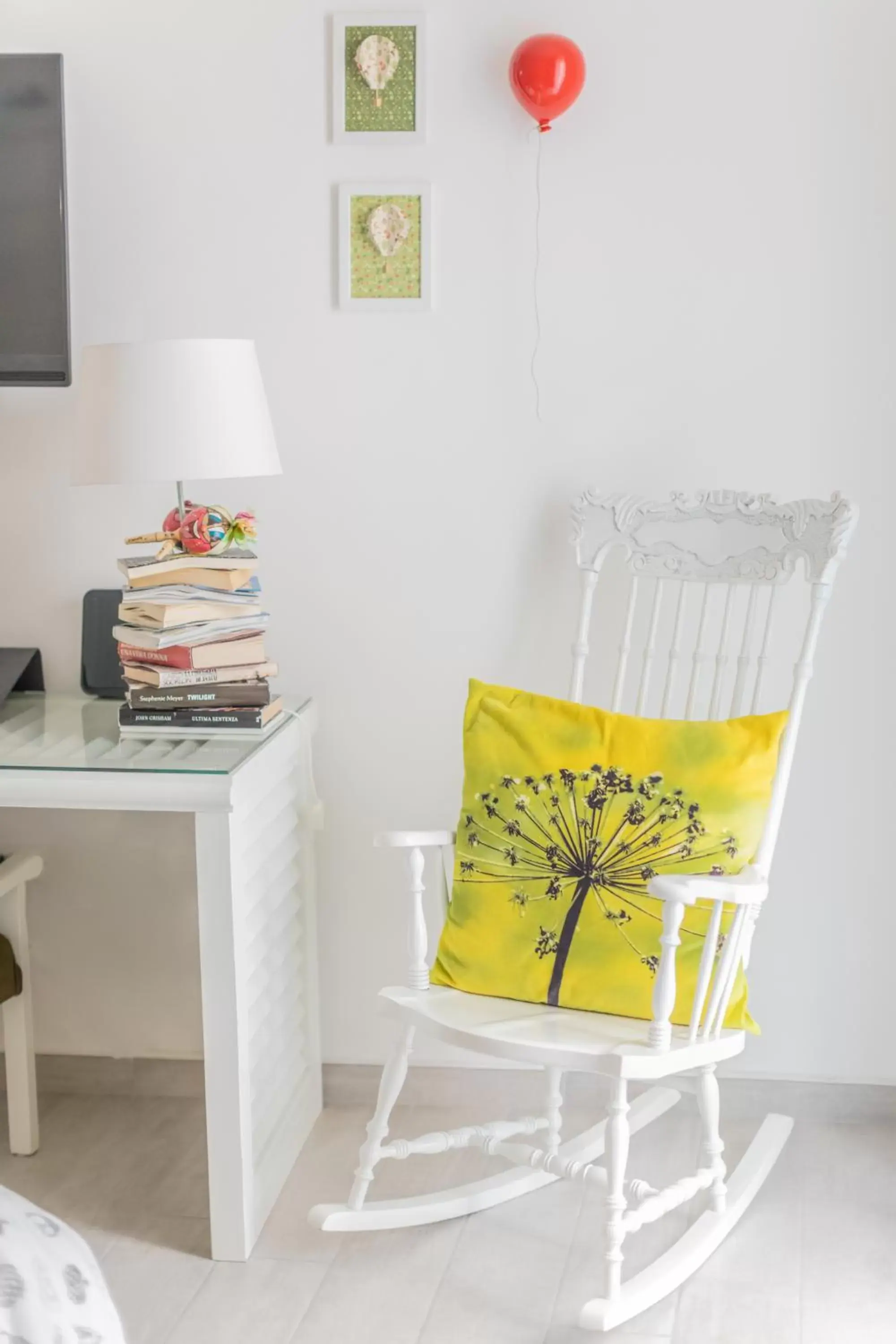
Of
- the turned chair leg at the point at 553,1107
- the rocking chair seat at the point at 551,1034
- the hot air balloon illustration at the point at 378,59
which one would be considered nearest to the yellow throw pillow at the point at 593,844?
the rocking chair seat at the point at 551,1034

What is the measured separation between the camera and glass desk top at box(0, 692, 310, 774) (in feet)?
6.98

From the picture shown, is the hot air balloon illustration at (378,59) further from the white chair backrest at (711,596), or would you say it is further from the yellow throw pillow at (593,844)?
the yellow throw pillow at (593,844)

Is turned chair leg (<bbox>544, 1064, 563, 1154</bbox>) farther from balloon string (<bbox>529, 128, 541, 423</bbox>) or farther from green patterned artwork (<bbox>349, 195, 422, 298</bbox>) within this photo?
green patterned artwork (<bbox>349, 195, 422, 298</bbox>)

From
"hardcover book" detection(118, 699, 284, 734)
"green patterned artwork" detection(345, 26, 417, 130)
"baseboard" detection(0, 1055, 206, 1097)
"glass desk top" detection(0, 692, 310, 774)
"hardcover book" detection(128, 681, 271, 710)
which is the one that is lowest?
"baseboard" detection(0, 1055, 206, 1097)

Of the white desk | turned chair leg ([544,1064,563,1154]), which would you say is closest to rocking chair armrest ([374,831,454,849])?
the white desk

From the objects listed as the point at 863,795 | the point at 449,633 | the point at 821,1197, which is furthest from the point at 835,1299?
the point at 449,633

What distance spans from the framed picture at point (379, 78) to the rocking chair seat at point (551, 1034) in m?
1.43

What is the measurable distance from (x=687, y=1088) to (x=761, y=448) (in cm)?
108

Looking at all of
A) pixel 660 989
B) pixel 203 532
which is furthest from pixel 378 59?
pixel 660 989

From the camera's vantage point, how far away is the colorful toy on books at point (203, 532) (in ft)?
7.54

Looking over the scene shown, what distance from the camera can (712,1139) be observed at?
7.47ft

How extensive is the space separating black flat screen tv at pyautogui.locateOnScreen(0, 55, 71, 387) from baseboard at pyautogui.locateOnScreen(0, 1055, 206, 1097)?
4.15ft

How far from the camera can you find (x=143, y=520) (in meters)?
2.67

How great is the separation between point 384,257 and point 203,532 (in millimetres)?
613
